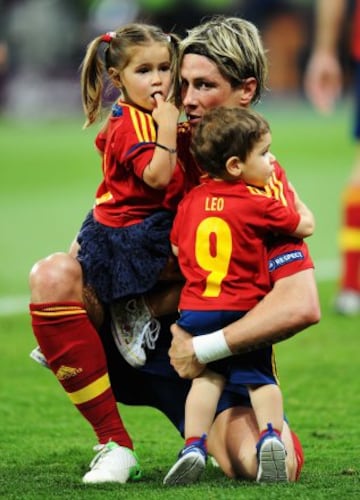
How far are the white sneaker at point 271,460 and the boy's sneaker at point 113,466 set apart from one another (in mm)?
459

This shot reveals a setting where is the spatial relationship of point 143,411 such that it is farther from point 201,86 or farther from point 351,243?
point 351,243

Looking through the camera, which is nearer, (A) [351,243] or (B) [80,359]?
(B) [80,359]

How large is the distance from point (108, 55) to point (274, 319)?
3.62 feet

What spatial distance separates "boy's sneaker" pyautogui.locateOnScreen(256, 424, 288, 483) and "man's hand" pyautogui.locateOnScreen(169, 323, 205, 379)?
0.29 m

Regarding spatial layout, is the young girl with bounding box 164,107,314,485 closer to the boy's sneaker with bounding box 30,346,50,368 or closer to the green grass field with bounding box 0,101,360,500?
the green grass field with bounding box 0,101,360,500

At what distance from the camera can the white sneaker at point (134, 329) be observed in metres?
4.88

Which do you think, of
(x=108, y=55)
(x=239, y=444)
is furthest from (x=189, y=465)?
(x=108, y=55)

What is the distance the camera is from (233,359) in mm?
4555

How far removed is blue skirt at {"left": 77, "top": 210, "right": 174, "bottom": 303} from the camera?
15.6 ft

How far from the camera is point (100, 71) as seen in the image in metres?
4.97

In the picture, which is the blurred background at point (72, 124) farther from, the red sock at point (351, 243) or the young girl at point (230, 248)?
the young girl at point (230, 248)

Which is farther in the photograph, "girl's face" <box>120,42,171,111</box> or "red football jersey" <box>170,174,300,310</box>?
"girl's face" <box>120,42,171,111</box>

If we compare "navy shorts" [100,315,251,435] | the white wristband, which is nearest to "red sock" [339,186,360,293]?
"navy shorts" [100,315,251,435]

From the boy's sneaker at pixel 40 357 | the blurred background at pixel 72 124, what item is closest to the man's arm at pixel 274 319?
the boy's sneaker at pixel 40 357
